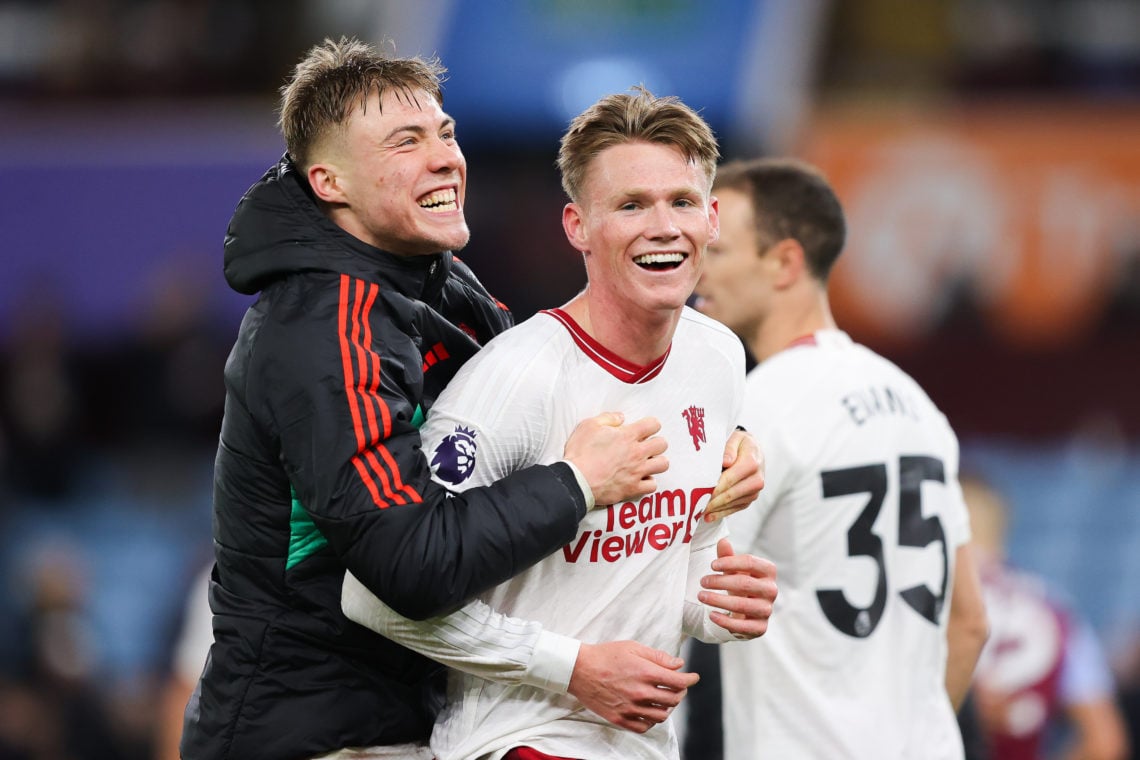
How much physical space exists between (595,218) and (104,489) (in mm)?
9126

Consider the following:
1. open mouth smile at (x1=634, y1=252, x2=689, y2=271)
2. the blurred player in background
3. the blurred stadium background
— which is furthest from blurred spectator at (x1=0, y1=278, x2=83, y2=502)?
open mouth smile at (x1=634, y1=252, x2=689, y2=271)

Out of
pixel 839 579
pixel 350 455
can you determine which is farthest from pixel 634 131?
pixel 839 579

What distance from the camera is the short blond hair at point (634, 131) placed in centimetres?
315

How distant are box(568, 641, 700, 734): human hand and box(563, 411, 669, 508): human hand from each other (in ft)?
0.94

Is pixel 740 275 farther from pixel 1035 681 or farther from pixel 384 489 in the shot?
pixel 1035 681

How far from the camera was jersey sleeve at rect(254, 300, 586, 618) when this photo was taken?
2.83 meters

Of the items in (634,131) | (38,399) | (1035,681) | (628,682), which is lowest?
(38,399)

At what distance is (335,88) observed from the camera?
3289mm

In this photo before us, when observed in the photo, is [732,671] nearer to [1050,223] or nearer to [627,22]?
[1050,223]

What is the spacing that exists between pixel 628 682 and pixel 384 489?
0.60 m

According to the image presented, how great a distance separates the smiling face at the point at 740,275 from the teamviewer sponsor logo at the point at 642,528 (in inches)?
52.2

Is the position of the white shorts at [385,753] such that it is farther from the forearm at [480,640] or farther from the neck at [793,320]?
the neck at [793,320]

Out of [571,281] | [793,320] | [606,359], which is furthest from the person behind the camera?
[571,281]

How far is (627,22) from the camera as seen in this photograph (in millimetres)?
12156
